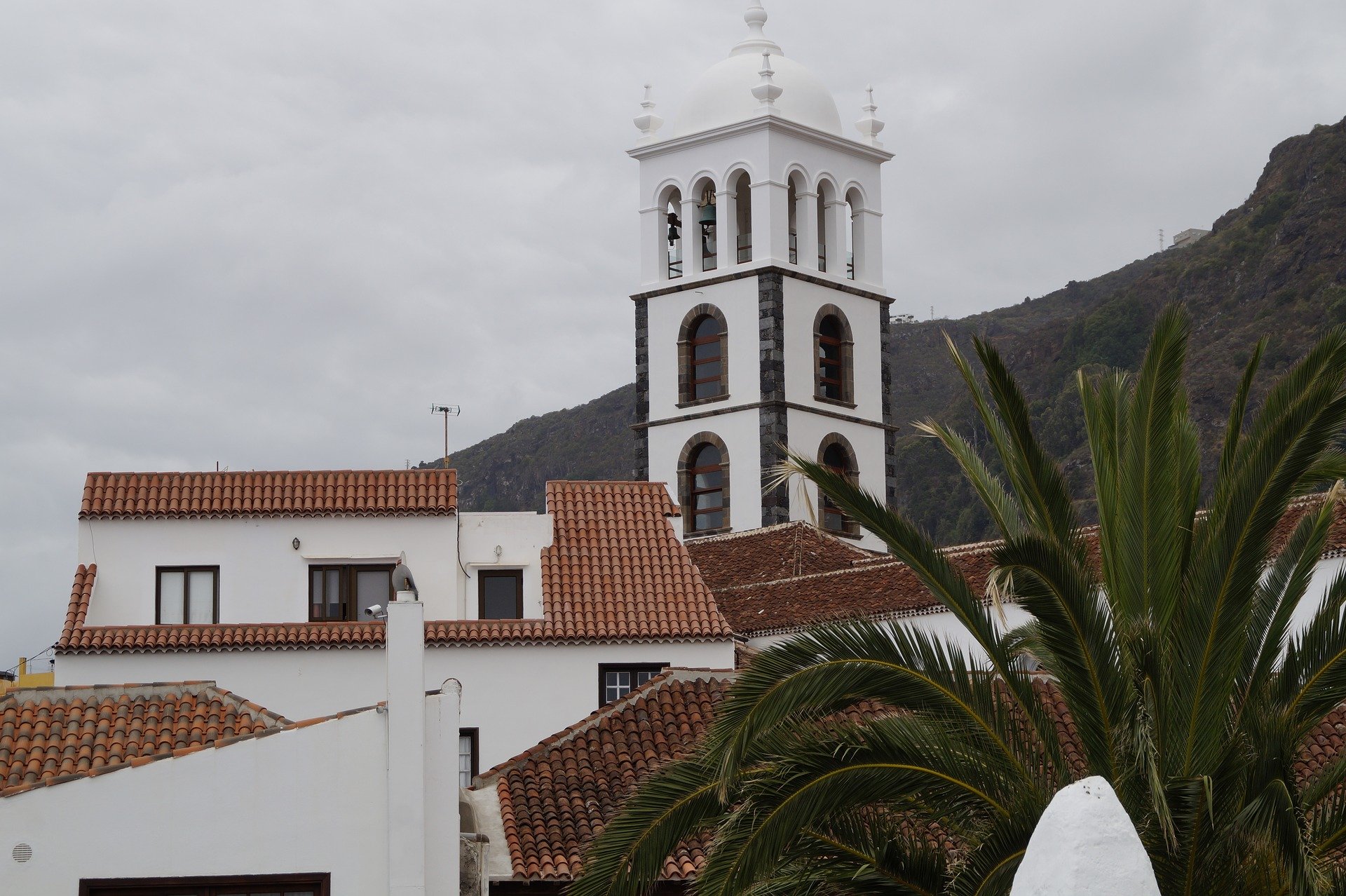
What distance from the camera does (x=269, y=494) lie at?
3238 cm

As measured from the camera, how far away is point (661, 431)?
55438 mm

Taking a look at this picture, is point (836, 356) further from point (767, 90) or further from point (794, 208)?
point (767, 90)

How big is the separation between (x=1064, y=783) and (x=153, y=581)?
752 inches

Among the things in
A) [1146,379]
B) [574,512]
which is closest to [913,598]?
[574,512]

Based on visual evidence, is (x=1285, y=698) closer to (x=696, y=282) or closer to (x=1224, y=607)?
(x=1224, y=607)

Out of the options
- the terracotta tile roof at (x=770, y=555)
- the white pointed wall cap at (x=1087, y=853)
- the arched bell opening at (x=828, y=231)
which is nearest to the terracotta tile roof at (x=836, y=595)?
the terracotta tile roof at (x=770, y=555)

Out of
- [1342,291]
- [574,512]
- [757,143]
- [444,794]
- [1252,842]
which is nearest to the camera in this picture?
[1252,842]

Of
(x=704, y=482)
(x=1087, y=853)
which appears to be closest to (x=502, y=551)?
(x=704, y=482)

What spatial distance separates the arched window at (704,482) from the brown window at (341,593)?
21969 millimetres

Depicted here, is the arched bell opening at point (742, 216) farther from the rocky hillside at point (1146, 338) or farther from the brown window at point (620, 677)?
the brown window at point (620, 677)

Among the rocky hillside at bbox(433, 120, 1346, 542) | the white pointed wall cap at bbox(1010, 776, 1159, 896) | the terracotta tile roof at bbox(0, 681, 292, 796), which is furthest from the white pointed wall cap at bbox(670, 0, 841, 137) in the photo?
the white pointed wall cap at bbox(1010, 776, 1159, 896)

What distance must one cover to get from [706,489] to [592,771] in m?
29.2

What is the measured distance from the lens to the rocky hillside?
73125mm

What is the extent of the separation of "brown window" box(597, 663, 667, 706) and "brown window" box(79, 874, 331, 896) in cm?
1209
